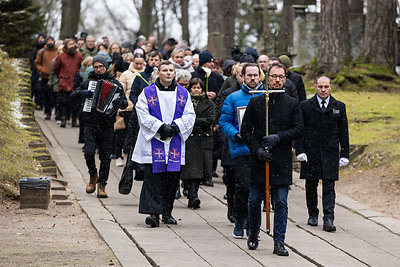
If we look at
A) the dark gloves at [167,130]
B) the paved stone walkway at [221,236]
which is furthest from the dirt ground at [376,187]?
the dark gloves at [167,130]

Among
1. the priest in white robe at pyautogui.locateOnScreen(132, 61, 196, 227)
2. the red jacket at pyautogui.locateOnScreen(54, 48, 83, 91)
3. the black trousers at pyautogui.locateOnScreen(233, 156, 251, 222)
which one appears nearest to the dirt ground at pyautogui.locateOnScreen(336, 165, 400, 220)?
the black trousers at pyautogui.locateOnScreen(233, 156, 251, 222)

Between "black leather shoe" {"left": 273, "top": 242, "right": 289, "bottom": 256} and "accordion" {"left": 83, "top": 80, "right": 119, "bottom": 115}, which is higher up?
"accordion" {"left": 83, "top": 80, "right": 119, "bottom": 115}

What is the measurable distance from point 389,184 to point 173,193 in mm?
4428

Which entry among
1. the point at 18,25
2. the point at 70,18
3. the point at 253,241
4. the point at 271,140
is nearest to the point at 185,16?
the point at 18,25

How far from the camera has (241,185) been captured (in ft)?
33.2

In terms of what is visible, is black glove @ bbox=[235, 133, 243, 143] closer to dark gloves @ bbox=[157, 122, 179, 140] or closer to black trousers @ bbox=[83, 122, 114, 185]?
dark gloves @ bbox=[157, 122, 179, 140]

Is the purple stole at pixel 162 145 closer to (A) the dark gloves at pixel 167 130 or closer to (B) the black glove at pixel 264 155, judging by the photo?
(A) the dark gloves at pixel 167 130

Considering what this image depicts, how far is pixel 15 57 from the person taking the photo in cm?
2547

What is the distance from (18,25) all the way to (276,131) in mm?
14577

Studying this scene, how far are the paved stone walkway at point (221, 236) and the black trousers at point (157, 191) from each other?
0.79 ft

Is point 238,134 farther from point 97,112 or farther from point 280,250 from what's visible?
point 97,112

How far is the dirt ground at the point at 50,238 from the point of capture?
28.4 ft

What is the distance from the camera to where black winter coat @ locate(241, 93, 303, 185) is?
9.27m

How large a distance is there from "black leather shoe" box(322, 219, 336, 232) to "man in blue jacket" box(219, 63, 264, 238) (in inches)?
47.8
